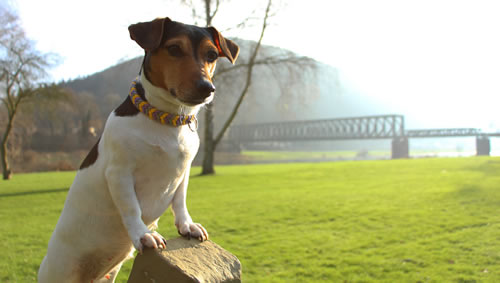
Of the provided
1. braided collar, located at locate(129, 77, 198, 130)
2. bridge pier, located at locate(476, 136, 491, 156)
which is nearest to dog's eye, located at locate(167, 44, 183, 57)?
braided collar, located at locate(129, 77, 198, 130)

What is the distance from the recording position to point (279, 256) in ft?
16.1

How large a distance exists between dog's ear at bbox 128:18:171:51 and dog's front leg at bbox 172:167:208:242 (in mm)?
709

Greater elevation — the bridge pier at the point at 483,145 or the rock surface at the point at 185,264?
the rock surface at the point at 185,264

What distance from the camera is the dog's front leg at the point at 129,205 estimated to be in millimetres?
1647

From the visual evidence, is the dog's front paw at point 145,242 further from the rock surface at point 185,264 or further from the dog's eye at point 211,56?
the dog's eye at point 211,56

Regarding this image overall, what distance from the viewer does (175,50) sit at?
1674mm

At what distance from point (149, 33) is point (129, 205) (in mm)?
841

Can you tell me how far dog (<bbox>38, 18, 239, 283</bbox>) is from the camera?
65.2 inches

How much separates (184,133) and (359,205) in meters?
7.80

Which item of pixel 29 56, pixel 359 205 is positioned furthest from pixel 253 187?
pixel 29 56

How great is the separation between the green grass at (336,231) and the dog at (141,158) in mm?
2544

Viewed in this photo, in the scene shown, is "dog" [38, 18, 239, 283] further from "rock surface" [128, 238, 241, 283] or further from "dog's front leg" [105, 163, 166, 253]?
"rock surface" [128, 238, 241, 283]

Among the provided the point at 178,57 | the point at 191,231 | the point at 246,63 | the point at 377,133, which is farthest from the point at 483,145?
the point at 178,57

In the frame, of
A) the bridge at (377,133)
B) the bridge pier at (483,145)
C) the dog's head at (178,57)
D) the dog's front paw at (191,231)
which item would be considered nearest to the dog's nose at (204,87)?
the dog's head at (178,57)
